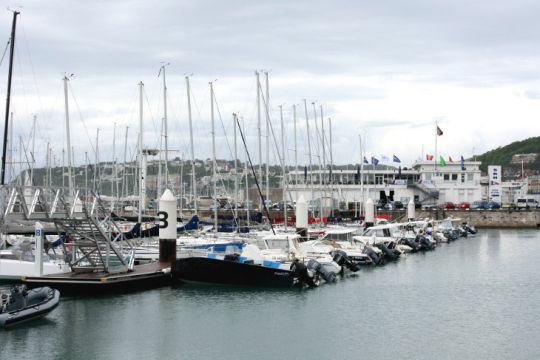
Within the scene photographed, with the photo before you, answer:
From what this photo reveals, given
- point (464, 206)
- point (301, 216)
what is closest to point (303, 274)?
point (301, 216)

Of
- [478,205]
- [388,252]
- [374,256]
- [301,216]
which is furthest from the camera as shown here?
[478,205]

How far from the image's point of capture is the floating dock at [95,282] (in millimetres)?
38094

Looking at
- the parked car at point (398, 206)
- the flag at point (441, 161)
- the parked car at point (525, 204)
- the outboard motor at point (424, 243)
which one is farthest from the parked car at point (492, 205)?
the outboard motor at point (424, 243)

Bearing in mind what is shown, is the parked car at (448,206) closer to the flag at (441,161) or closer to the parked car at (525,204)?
the flag at (441,161)

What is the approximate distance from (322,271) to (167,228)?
9.63 meters

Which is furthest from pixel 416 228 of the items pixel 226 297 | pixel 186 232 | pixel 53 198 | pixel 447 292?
pixel 53 198

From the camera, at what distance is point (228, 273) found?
140 ft

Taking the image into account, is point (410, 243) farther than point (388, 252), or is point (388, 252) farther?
point (410, 243)

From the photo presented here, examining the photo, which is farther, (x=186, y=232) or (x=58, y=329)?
(x=186, y=232)

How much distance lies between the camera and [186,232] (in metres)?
63.1

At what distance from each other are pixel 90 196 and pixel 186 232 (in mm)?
23108

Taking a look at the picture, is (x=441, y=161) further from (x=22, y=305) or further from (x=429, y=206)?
(x=22, y=305)

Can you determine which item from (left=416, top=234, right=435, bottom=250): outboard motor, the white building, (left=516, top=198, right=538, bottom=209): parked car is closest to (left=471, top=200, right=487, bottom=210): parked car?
the white building

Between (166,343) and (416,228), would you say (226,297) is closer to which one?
(166,343)
